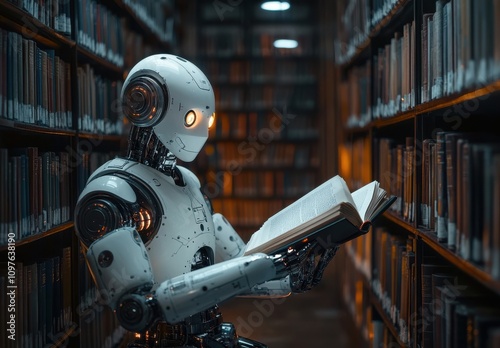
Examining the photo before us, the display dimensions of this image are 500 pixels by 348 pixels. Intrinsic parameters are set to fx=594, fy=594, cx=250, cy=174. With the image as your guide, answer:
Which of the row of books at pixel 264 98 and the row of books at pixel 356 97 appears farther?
the row of books at pixel 264 98

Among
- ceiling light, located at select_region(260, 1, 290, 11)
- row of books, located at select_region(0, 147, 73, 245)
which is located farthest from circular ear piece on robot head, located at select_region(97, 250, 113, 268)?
ceiling light, located at select_region(260, 1, 290, 11)

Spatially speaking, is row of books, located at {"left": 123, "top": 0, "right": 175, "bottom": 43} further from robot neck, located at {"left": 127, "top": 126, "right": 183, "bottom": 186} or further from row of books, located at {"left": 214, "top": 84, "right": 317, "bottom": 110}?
robot neck, located at {"left": 127, "top": 126, "right": 183, "bottom": 186}

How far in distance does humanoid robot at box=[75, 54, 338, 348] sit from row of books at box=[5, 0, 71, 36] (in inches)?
16.3

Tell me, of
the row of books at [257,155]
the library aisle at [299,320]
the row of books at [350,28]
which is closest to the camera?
the row of books at [350,28]

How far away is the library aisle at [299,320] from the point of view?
370 centimetres

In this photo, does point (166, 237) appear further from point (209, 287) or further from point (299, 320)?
point (299, 320)

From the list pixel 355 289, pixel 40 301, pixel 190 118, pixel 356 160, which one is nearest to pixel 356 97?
pixel 356 160

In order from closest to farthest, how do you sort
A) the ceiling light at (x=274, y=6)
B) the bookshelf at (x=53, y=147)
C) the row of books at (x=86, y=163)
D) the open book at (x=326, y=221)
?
the open book at (x=326, y=221) → the bookshelf at (x=53, y=147) → the row of books at (x=86, y=163) → the ceiling light at (x=274, y=6)

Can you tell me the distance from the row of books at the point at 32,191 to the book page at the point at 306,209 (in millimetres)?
713

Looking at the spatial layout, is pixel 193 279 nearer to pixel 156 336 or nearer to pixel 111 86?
pixel 156 336

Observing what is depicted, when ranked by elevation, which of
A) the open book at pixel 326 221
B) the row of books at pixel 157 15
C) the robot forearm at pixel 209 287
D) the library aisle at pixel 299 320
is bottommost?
the library aisle at pixel 299 320

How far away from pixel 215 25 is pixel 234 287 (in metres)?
3.99

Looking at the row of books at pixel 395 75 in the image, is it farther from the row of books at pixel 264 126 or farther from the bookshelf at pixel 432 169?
the row of books at pixel 264 126

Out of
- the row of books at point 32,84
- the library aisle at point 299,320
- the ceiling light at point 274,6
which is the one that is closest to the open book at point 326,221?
the row of books at point 32,84
